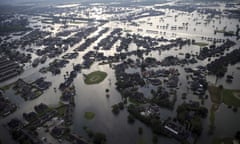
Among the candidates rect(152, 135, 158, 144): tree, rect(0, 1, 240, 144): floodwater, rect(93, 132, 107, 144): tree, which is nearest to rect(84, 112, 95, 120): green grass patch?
rect(0, 1, 240, 144): floodwater

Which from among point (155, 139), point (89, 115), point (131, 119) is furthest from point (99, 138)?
point (89, 115)

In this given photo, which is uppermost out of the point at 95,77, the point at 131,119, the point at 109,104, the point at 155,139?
the point at 95,77

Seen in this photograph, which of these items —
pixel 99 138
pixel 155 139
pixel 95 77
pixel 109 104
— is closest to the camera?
pixel 155 139

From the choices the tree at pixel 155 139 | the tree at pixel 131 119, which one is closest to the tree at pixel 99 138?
the tree at pixel 131 119

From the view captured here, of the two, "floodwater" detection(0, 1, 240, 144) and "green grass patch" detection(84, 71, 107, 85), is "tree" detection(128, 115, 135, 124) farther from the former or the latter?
"green grass patch" detection(84, 71, 107, 85)

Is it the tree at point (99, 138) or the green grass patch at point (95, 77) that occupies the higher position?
the green grass patch at point (95, 77)

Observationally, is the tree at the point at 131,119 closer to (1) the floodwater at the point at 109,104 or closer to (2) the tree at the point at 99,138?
(1) the floodwater at the point at 109,104

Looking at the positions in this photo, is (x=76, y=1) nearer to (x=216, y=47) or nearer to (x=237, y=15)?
(x=237, y=15)

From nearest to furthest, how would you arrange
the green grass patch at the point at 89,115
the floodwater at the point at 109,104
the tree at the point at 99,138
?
the tree at the point at 99,138, the floodwater at the point at 109,104, the green grass patch at the point at 89,115

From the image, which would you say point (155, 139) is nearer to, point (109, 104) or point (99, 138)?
point (99, 138)
